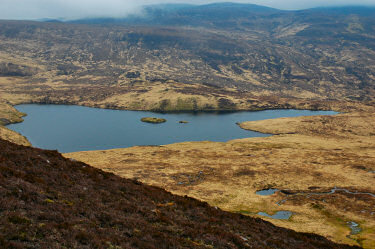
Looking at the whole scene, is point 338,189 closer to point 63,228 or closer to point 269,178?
point 269,178

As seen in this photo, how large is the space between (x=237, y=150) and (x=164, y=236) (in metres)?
111

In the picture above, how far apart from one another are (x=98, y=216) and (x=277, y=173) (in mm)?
80944

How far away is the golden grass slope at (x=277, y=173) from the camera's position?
6544 centimetres

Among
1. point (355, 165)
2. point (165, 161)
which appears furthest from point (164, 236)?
point (355, 165)

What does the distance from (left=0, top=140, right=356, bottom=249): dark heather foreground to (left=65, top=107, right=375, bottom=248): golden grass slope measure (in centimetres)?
2907

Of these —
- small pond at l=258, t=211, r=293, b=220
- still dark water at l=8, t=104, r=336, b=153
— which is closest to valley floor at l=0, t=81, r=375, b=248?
small pond at l=258, t=211, r=293, b=220

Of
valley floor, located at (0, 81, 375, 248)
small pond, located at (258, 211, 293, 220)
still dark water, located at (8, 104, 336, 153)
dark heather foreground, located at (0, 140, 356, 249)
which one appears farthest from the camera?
still dark water, located at (8, 104, 336, 153)

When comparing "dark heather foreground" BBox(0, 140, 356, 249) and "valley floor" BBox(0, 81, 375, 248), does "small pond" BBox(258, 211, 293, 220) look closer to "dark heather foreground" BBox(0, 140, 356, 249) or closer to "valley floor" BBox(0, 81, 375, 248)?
"valley floor" BBox(0, 81, 375, 248)

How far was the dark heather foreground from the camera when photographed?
67.6ft

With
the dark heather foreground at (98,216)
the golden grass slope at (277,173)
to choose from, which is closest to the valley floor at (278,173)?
the golden grass slope at (277,173)

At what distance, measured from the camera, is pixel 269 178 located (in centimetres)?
9262

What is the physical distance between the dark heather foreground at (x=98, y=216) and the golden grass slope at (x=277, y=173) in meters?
29.1

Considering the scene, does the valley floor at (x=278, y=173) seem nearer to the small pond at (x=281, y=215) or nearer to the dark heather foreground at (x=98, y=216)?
the small pond at (x=281, y=215)

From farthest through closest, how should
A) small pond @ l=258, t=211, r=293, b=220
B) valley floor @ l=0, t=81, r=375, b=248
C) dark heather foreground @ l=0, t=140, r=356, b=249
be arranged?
valley floor @ l=0, t=81, r=375, b=248
small pond @ l=258, t=211, r=293, b=220
dark heather foreground @ l=0, t=140, r=356, b=249
